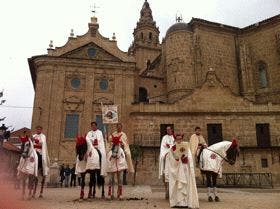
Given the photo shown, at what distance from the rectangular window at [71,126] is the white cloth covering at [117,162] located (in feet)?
62.8

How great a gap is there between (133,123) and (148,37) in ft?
119

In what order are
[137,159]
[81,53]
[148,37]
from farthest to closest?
1. [148,37]
2. [81,53]
3. [137,159]

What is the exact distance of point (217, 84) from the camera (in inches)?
1102

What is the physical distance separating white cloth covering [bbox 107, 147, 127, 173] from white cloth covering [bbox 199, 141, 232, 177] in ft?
7.71

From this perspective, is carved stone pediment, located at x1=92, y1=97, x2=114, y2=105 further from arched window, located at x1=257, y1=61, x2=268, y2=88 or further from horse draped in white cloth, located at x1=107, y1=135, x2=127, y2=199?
horse draped in white cloth, located at x1=107, y1=135, x2=127, y2=199

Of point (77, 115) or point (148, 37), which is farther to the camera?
point (148, 37)

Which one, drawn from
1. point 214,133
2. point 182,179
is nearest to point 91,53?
point 214,133

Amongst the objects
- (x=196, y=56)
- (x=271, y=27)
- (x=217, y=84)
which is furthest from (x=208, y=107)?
(x=271, y=27)

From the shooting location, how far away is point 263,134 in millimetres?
26812

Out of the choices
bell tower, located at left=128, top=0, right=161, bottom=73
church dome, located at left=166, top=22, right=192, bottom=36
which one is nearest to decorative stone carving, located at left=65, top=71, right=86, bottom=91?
church dome, located at left=166, top=22, right=192, bottom=36

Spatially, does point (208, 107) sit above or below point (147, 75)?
below

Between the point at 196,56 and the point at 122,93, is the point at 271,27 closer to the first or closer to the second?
the point at 196,56

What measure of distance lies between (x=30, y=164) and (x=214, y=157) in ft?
18.4

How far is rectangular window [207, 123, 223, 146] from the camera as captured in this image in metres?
26.6
